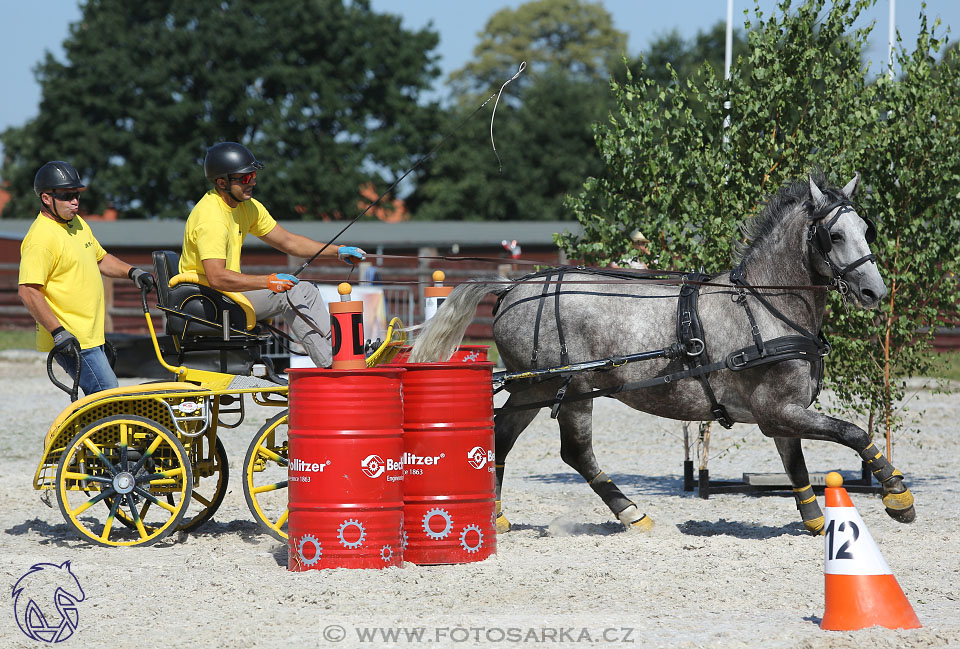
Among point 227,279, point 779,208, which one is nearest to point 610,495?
point 779,208

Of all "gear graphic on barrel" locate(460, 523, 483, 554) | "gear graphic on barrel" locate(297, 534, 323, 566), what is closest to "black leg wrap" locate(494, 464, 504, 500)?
"gear graphic on barrel" locate(460, 523, 483, 554)

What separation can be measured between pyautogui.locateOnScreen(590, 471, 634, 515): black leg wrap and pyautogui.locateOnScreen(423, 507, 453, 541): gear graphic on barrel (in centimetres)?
155

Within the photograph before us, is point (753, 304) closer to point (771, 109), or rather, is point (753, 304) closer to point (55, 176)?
point (771, 109)

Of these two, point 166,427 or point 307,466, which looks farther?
point 166,427

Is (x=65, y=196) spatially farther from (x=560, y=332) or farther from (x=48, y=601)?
(x=560, y=332)

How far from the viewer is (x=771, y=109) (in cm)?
884

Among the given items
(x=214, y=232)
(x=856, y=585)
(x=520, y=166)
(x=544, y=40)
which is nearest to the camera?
(x=856, y=585)

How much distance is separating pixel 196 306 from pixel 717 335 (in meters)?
3.08

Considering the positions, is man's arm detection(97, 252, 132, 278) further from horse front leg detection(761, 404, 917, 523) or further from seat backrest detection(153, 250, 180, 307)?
horse front leg detection(761, 404, 917, 523)

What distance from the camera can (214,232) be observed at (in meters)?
6.80

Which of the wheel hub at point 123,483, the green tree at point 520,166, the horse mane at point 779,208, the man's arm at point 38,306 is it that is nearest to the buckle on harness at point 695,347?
the horse mane at point 779,208

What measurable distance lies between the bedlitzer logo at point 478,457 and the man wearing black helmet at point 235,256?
1.16 meters

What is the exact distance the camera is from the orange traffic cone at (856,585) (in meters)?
4.68

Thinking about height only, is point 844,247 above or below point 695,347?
above
